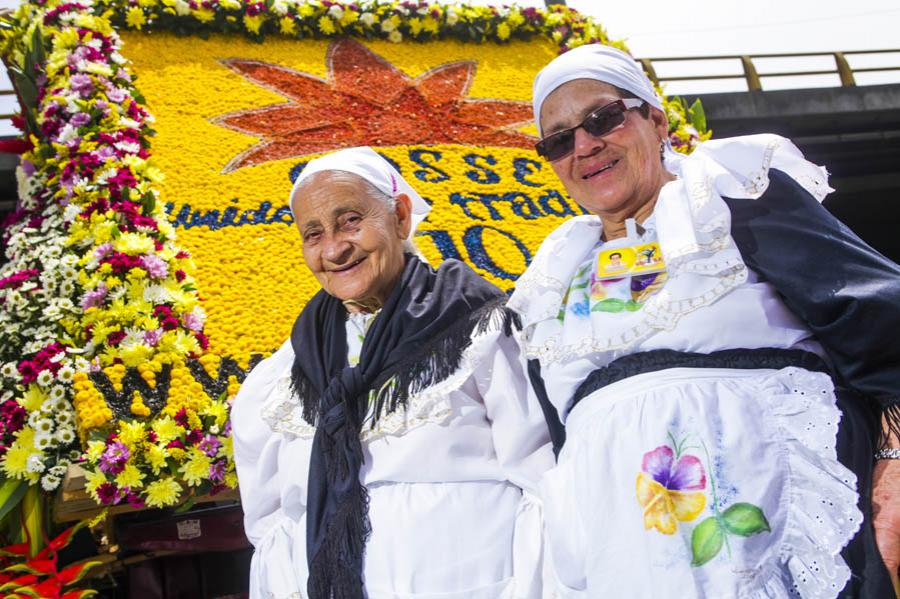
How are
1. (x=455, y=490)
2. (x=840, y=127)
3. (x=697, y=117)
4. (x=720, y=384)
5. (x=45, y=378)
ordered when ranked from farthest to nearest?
(x=840, y=127) < (x=697, y=117) < (x=45, y=378) < (x=455, y=490) < (x=720, y=384)

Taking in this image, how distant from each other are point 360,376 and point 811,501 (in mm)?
1142

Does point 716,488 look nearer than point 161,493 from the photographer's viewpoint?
Yes

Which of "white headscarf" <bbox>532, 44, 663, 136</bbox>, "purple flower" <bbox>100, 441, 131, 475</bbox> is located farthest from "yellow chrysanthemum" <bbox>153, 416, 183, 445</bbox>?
"white headscarf" <bbox>532, 44, 663, 136</bbox>

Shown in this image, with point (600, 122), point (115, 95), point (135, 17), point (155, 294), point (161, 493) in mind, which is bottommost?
point (161, 493)

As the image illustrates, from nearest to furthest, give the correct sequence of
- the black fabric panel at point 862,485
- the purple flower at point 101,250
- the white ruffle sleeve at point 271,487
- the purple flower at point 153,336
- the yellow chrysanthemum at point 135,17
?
the black fabric panel at point 862,485, the white ruffle sleeve at point 271,487, the purple flower at point 153,336, the purple flower at point 101,250, the yellow chrysanthemum at point 135,17

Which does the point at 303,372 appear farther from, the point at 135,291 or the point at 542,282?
the point at 135,291

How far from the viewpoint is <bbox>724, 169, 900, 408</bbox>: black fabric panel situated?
1532 mm

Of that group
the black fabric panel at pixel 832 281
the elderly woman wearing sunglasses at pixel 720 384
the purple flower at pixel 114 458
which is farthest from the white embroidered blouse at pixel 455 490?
the purple flower at pixel 114 458

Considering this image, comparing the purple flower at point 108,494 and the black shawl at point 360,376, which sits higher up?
the black shawl at point 360,376

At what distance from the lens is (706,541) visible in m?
1.52

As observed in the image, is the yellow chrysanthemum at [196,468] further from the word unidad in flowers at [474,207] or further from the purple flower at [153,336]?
the word unidad in flowers at [474,207]

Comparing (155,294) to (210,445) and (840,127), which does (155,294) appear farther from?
(840,127)

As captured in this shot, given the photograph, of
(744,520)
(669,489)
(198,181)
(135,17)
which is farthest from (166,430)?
(135,17)

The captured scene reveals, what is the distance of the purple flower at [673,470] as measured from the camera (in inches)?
61.4
